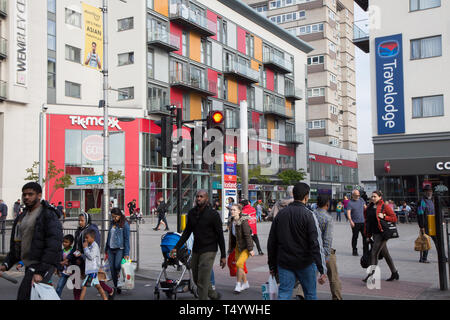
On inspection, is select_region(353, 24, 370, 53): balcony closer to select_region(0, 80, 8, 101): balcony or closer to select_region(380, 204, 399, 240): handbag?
select_region(380, 204, 399, 240): handbag

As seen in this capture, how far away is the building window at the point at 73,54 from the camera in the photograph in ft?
125

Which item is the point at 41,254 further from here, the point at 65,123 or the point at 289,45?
the point at 289,45

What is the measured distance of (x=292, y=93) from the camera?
59.2 m

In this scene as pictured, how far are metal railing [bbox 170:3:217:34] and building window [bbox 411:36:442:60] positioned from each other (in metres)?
20.4

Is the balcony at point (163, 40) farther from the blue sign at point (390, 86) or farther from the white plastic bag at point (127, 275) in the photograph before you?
the white plastic bag at point (127, 275)

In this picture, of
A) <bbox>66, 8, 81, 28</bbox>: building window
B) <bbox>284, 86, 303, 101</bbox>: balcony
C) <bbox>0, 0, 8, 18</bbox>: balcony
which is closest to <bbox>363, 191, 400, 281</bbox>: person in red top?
<bbox>0, 0, 8, 18</bbox>: balcony

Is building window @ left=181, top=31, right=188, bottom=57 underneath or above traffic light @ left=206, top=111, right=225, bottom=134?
above

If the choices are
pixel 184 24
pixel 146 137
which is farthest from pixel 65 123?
pixel 184 24

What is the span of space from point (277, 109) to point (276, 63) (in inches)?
201

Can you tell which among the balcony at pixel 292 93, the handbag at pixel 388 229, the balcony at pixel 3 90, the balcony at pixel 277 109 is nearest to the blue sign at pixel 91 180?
the handbag at pixel 388 229

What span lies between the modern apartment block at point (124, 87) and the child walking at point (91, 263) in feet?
75.1

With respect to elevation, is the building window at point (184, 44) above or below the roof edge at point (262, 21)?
below

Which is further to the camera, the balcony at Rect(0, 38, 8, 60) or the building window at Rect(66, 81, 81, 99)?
the building window at Rect(66, 81, 81, 99)

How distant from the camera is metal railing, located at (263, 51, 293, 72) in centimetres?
5403
